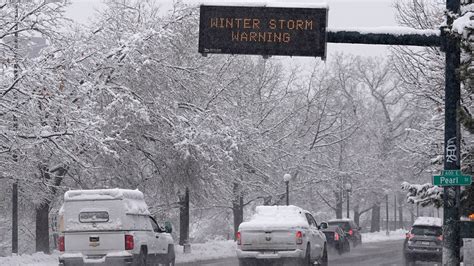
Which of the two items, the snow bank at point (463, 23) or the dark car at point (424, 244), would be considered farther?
the dark car at point (424, 244)

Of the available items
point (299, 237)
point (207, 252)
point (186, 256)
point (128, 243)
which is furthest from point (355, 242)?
point (128, 243)

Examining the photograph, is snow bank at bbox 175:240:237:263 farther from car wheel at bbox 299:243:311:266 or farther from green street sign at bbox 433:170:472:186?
green street sign at bbox 433:170:472:186

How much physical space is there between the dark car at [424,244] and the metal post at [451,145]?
46.7ft

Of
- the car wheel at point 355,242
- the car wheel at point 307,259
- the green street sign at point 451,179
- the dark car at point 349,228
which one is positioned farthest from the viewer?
the car wheel at point 355,242

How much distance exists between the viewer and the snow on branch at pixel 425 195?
780 inches

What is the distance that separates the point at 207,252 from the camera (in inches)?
1422

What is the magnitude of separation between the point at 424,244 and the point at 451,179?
15.3 metres

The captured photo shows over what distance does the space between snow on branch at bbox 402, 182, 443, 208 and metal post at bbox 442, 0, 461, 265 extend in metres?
2.78

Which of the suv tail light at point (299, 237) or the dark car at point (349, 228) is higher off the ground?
the suv tail light at point (299, 237)

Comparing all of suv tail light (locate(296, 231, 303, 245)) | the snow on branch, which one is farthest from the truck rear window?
the snow on branch

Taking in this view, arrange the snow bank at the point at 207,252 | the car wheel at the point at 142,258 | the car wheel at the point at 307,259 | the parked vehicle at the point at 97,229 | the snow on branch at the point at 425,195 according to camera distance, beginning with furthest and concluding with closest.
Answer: the snow bank at the point at 207,252
the car wheel at the point at 307,259
the car wheel at the point at 142,258
the parked vehicle at the point at 97,229
the snow on branch at the point at 425,195

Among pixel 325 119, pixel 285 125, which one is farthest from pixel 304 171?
pixel 325 119

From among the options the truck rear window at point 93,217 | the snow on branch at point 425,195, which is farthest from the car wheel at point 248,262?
the snow on branch at point 425,195

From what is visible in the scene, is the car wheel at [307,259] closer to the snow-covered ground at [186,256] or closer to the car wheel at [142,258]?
the car wheel at [142,258]
